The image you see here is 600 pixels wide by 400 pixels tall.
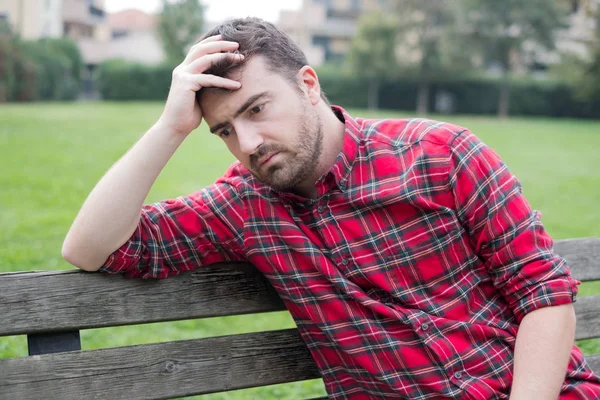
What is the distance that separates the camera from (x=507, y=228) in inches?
83.7

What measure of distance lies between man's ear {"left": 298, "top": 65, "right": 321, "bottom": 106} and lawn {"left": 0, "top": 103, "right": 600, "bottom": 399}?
2.34m

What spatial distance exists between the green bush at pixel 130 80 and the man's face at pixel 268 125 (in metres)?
43.8

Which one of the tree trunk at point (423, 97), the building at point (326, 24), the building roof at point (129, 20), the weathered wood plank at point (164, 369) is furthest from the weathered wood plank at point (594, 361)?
the building roof at point (129, 20)

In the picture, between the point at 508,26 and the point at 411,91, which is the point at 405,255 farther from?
the point at 411,91

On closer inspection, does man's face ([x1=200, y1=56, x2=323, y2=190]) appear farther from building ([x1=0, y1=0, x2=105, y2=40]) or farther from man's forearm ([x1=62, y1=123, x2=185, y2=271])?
building ([x1=0, y1=0, x2=105, y2=40])

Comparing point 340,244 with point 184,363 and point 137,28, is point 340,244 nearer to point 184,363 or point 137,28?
point 184,363

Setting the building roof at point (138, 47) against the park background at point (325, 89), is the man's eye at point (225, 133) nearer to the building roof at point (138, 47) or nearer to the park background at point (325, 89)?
the park background at point (325, 89)

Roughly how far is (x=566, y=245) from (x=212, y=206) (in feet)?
4.72

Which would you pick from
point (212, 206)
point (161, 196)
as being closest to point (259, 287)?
point (212, 206)

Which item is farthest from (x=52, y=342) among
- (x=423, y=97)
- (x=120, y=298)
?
(x=423, y=97)

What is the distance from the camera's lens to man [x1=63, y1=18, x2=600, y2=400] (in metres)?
→ 2.14

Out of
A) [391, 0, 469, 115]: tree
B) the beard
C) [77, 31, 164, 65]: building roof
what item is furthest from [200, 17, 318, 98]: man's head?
[77, 31, 164, 65]: building roof

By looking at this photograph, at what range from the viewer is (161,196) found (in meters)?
10.9

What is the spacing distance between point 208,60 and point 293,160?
1.28 feet
